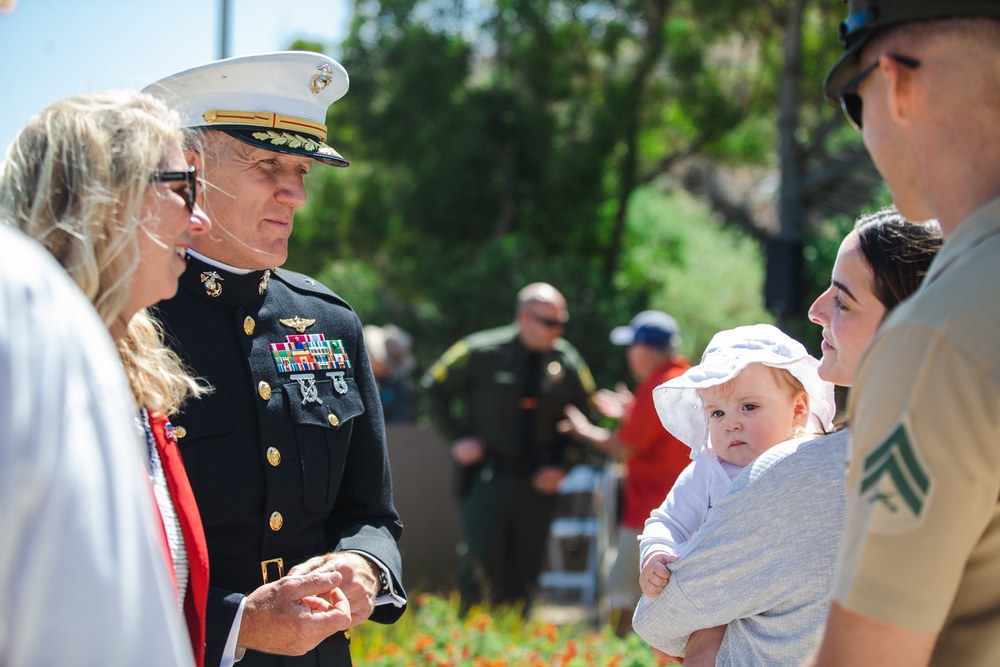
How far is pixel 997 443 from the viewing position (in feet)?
3.60

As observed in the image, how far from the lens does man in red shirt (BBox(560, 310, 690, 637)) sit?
599cm

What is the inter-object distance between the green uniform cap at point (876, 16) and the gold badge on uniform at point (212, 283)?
4.68ft

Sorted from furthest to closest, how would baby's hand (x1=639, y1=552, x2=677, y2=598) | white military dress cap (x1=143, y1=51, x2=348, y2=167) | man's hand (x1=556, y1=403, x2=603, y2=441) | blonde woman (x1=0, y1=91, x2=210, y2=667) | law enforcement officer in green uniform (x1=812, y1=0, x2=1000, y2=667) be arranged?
man's hand (x1=556, y1=403, x2=603, y2=441)
white military dress cap (x1=143, y1=51, x2=348, y2=167)
baby's hand (x1=639, y1=552, x2=677, y2=598)
blonde woman (x1=0, y1=91, x2=210, y2=667)
law enforcement officer in green uniform (x1=812, y1=0, x2=1000, y2=667)

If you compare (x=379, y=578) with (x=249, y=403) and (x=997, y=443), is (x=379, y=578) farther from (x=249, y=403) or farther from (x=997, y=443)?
(x=997, y=443)

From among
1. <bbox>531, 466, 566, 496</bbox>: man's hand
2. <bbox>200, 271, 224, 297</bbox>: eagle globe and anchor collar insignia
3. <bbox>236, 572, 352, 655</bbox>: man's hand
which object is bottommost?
<bbox>531, 466, 566, 496</bbox>: man's hand

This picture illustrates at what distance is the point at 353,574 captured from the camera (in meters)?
2.18

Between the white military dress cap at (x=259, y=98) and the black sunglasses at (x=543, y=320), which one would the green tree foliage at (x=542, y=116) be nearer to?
the black sunglasses at (x=543, y=320)

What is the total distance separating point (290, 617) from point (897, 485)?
51.6 inches

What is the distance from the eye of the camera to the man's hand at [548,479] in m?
6.57

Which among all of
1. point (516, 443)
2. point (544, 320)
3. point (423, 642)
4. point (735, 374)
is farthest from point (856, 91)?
point (516, 443)

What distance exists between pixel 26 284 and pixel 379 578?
1448 mm

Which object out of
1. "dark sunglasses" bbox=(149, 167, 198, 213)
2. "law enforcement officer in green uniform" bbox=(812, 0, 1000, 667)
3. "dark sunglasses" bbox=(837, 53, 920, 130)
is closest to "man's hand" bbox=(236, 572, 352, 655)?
"dark sunglasses" bbox=(149, 167, 198, 213)

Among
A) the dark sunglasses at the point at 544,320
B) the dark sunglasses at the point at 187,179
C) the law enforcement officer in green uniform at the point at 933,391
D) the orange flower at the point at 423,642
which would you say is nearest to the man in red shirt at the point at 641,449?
the dark sunglasses at the point at 544,320

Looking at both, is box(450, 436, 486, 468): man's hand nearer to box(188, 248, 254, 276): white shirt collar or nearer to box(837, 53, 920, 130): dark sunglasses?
box(188, 248, 254, 276): white shirt collar
